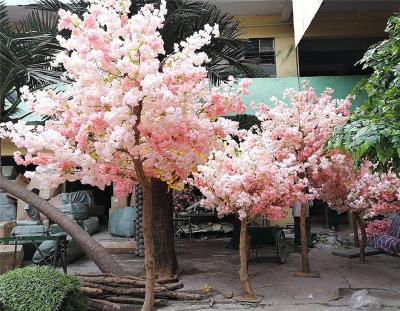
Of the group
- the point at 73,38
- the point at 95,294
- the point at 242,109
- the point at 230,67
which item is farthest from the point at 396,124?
the point at 230,67

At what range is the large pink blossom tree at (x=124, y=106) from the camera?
4.59 meters

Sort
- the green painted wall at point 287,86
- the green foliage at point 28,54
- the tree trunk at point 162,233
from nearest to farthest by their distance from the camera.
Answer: the green foliage at point 28,54
the tree trunk at point 162,233
the green painted wall at point 287,86

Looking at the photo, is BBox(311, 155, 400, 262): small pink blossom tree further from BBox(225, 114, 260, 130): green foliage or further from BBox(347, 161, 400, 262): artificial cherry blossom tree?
BBox(225, 114, 260, 130): green foliage

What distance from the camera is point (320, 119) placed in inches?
312

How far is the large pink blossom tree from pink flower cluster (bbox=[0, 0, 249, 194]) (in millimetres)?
11

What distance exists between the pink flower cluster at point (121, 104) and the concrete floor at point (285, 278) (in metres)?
2.70

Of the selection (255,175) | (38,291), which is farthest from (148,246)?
(255,175)

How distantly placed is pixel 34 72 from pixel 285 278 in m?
6.08

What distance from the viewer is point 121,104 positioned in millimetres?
4613

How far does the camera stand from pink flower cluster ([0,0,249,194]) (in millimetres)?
4582

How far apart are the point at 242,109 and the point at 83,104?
7.28 feet

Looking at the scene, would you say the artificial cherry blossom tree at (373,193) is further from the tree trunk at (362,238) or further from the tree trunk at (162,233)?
the tree trunk at (162,233)

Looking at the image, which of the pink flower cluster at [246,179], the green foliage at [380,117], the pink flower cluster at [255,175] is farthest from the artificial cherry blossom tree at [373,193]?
the green foliage at [380,117]

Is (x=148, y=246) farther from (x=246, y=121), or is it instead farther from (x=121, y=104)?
(x=246, y=121)
